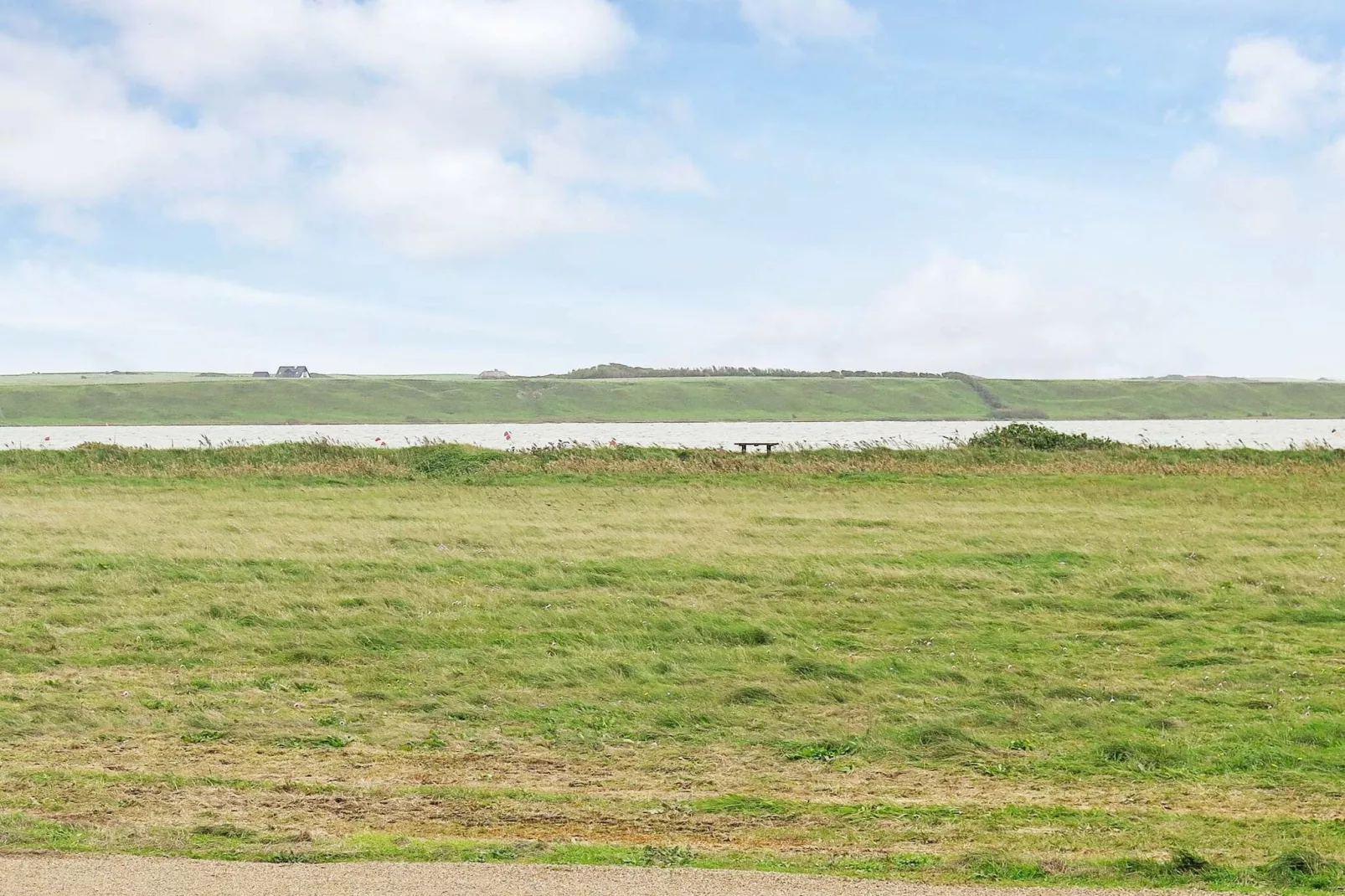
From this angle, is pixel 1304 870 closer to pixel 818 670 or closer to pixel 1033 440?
pixel 818 670

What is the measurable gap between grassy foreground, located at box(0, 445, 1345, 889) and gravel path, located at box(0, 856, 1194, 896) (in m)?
0.44

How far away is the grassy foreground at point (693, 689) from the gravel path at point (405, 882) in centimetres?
44

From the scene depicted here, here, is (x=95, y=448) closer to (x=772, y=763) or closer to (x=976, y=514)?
(x=976, y=514)

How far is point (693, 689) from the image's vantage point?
16047 mm

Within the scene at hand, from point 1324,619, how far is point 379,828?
15558 millimetres

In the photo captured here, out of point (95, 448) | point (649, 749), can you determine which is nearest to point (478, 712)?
point (649, 749)

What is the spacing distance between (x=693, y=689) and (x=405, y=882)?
24.7 feet

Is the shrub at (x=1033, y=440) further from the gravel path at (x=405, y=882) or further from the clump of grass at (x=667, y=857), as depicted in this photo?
the gravel path at (x=405, y=882)

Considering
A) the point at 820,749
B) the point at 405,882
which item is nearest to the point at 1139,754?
the point at 820,749

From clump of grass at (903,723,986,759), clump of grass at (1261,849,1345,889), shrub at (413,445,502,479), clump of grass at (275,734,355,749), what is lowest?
clump of grass at (275,734,355,749)

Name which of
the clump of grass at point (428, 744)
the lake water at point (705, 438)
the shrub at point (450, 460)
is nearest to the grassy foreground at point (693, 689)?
the clump of grass at point (428, 744)

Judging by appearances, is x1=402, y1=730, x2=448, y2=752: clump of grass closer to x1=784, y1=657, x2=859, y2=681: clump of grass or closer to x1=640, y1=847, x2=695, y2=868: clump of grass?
x1=640, y1=847, x2=695, y2=868: clump of grass

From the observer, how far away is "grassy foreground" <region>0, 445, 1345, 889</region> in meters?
10.6

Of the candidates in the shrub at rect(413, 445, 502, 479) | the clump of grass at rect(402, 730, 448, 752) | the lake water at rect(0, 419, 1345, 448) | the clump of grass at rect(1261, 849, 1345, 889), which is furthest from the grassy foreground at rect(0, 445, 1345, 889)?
the lake water at rect(0, 419, 1345, 448)
